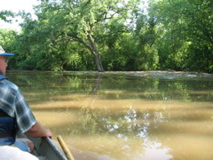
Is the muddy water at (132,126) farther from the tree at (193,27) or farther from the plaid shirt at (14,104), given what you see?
the tree at (193,27)

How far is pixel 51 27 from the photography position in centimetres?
2773

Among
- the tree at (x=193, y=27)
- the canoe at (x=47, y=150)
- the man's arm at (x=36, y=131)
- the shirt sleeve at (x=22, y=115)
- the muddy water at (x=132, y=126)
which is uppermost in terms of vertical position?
the tree at (x=193, y=27)

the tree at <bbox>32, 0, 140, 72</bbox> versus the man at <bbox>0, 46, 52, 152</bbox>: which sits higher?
the tree at <bbox>32, 0, 140, 72</bbox>

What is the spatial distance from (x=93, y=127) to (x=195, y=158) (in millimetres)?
2590

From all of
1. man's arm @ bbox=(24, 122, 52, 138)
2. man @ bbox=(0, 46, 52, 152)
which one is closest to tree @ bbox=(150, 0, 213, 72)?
man's arm @ bbox=(24, 122, 52, 138)

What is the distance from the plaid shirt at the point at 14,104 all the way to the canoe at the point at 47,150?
20.5 inches

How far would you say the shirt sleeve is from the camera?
246 cm

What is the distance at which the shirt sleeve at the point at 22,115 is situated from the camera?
2465mm

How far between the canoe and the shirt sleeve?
0.46 m

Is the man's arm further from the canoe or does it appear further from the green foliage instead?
the green foliage

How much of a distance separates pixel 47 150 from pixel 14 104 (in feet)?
3.41

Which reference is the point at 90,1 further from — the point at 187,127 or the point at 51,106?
the point at 187,127

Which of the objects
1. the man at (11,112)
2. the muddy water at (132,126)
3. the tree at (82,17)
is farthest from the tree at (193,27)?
the man at (11,112)

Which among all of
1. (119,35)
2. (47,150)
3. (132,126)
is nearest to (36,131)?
(47,150)
